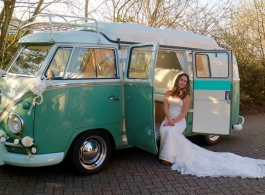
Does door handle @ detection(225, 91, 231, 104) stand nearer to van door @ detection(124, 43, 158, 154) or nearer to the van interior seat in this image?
the van interior seat

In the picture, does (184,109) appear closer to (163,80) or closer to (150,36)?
(163,80)

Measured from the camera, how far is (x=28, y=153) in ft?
14.3

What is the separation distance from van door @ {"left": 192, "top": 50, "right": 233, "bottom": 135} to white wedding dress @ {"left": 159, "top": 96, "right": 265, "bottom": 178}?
498mm

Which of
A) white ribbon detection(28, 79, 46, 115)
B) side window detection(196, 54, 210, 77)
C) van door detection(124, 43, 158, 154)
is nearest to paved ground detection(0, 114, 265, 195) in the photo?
van door detection(124, 43, 158, 154)

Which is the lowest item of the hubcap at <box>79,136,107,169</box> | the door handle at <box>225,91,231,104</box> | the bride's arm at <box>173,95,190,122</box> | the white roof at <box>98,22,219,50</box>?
the hubcap at <box>79,136,107,169</box>

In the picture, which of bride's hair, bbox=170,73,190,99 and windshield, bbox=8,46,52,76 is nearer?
windshield, bbox=8,46,52,76

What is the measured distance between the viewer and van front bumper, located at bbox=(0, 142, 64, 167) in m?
4.38

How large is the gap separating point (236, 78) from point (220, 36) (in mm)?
6480

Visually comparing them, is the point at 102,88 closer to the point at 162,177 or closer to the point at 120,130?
the point at 120,130

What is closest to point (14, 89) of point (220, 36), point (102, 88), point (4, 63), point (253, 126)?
point (102, 88)

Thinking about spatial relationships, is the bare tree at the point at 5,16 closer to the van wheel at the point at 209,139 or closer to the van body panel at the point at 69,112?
the van body panel at the point at 69,112

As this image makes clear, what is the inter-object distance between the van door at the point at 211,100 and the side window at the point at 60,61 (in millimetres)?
2693

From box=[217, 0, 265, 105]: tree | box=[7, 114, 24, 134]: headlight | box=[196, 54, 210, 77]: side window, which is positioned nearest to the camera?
box=[7, 114, 24, 134]: headlight

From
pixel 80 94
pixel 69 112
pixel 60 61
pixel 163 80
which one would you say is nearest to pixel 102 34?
pixel 60 61
